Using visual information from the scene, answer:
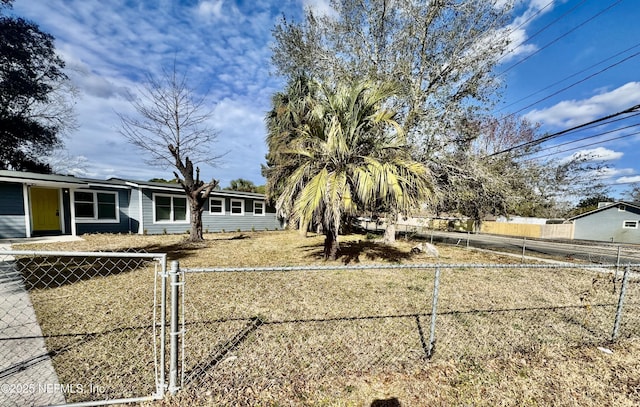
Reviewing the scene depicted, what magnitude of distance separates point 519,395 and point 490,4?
12.6 meters

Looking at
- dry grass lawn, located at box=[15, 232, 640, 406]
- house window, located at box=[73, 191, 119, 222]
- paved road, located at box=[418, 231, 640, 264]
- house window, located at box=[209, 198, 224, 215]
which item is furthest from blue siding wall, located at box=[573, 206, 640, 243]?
house window, located at box=[73, 191, 119, 222]

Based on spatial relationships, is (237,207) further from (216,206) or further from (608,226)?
(608,226)

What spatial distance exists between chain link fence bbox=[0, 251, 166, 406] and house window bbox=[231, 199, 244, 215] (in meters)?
10.3

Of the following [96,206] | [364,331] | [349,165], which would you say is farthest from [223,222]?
[364,331]

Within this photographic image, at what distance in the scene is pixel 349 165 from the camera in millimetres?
5898

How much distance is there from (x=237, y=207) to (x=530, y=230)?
26.4m

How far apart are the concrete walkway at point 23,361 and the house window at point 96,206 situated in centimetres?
953

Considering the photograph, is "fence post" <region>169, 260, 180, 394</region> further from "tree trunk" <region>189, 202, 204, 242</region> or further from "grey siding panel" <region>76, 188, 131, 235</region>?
"grey siding panel" <region>76, 188, 131, 235</region>

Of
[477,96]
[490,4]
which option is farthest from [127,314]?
[490,4]

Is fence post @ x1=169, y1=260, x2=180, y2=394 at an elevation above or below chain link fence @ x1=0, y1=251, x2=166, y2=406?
above

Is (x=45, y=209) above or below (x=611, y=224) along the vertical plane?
above

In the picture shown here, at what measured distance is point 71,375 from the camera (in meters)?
2.32

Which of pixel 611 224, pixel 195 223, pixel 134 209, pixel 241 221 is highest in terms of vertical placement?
pixel 134 209

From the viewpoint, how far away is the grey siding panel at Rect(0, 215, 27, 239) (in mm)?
9508
